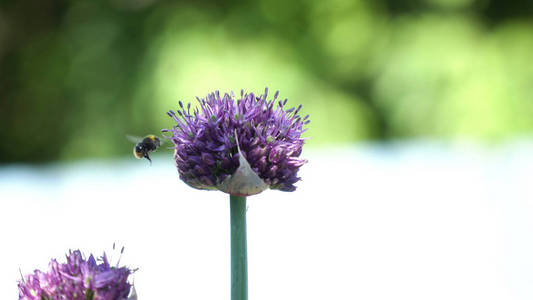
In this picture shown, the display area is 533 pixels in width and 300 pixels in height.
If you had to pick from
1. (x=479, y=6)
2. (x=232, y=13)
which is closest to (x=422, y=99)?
(x=479, y=6)

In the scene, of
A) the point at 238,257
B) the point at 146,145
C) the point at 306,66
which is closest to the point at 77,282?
the point at 238,257

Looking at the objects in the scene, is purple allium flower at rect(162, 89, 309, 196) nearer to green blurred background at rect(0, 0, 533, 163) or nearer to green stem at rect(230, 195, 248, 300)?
green stem at rect(230, 195, 248, 300)

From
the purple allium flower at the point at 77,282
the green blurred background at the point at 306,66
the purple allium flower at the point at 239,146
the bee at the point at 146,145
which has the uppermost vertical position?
the green blurred background at the point at 306,66

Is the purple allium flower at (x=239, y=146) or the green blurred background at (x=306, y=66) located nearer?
the purple allium flower at (x=239, y=146)

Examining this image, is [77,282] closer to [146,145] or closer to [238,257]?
[238,257]

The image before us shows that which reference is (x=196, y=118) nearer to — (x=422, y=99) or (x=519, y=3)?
(x=422, y=99)

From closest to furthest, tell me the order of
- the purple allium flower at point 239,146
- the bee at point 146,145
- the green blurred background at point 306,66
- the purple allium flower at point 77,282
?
the purple allium flower at point 77,282 → the purple allium flower at point 239,146 → the bee at point 146,145 → the green blurred background at point 306,66

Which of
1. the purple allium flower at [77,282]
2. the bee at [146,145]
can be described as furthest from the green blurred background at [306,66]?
the purple allium flower at [77,282]

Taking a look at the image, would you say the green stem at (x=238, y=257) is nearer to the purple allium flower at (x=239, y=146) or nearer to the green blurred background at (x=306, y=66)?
the purple allium flower at (x=239, y=146)
